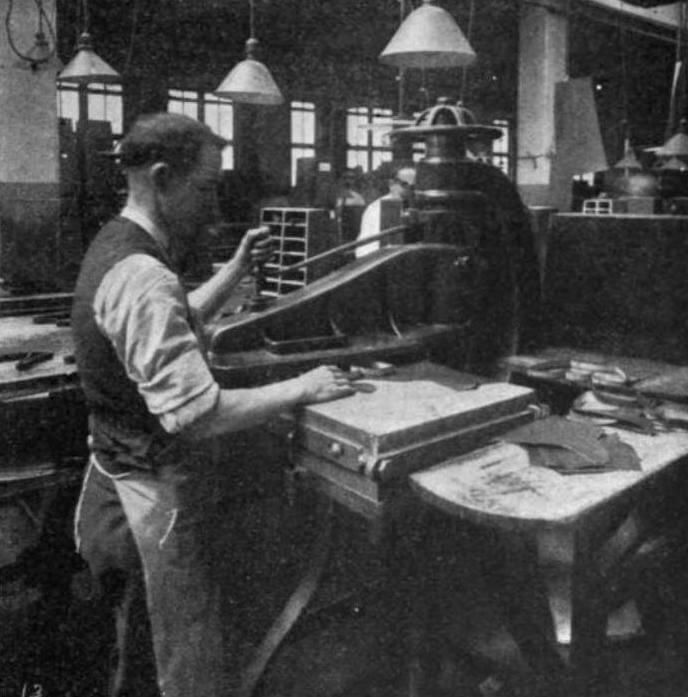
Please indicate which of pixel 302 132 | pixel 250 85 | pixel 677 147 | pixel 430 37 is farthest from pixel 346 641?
pixel 302 132

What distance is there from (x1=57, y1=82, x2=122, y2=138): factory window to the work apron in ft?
27.4

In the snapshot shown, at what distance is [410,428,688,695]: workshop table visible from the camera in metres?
1.33

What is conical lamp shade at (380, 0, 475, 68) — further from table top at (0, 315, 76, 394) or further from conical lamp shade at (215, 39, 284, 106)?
table top at (0, 315, 76, 394)

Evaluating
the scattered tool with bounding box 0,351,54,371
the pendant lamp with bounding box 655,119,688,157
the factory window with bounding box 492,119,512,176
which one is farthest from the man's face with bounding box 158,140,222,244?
the factory window with bounding box 492,119,512,176

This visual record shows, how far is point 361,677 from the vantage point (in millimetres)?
2453

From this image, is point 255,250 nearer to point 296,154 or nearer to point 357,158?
point 296,154

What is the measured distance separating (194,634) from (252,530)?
0.84 m

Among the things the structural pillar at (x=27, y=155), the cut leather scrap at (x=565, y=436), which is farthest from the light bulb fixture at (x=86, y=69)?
the cut leather scrap at (x=565, y=436)

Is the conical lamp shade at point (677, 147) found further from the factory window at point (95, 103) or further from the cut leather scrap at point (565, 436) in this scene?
the cut leather scrap at point (565, 436)

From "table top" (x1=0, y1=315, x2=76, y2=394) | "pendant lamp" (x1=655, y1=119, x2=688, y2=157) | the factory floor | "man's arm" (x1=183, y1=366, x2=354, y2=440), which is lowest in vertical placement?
the factory floor

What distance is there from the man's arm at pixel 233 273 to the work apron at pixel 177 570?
1.70 feet

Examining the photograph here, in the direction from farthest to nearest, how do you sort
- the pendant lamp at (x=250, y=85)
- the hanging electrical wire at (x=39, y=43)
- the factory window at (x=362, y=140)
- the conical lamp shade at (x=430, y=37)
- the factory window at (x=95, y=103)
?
the factory window at (x=362, y=140), the factory window at (x=95, y=103), the hanging electrical wire at (x=39, y=43), the pendant lamp at (x=250, y=85), the conical lamp shade at (x=430, y=37)

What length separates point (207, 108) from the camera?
34.4 ft

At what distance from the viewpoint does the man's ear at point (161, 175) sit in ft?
5.37
